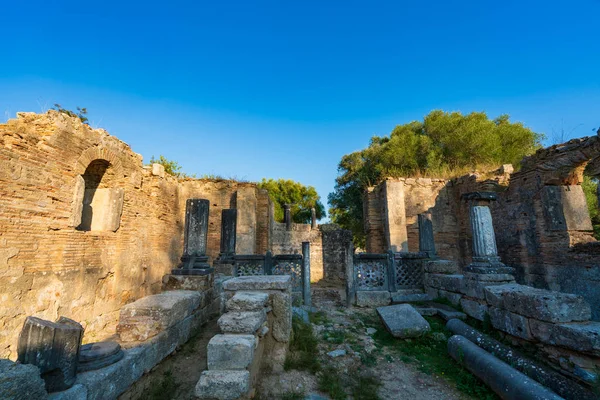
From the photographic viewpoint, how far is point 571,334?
3.12 m

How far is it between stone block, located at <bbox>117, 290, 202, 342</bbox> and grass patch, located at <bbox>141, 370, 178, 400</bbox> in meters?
0.47

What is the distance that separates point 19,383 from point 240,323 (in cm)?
165

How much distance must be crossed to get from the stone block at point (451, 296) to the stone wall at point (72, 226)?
25.0ft

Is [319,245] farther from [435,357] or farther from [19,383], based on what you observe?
[19,383]

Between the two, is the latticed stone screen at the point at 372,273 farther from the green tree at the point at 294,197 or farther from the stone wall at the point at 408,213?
the green tree at the point at 294,197

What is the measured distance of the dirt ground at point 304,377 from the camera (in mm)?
2732

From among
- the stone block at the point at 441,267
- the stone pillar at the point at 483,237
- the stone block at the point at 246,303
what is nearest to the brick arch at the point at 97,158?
the stone block at the point at 246,303

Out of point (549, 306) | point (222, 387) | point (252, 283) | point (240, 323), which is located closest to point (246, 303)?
point (240, 323)

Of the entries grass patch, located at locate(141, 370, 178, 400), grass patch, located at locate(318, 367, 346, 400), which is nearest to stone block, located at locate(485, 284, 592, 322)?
grass patch, located at locate(318, 367, 346, 400)

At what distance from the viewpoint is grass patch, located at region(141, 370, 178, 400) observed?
2584 millimetres

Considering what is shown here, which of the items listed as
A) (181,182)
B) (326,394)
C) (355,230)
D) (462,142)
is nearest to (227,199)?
(181,182)

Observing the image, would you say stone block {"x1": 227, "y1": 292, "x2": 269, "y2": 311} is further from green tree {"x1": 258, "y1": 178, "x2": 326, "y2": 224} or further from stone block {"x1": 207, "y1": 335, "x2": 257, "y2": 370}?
green tree {"x1": 258, "y1": 178, "x2": 326, "y2": 224}

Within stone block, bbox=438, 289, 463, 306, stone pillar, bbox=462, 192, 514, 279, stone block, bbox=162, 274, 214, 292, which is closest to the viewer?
stone block, bbox=162, 274, 214, 292

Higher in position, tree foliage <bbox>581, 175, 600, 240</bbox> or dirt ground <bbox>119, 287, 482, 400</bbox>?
tree foliage <bbox>581, 175, 600, 240</bbox>
